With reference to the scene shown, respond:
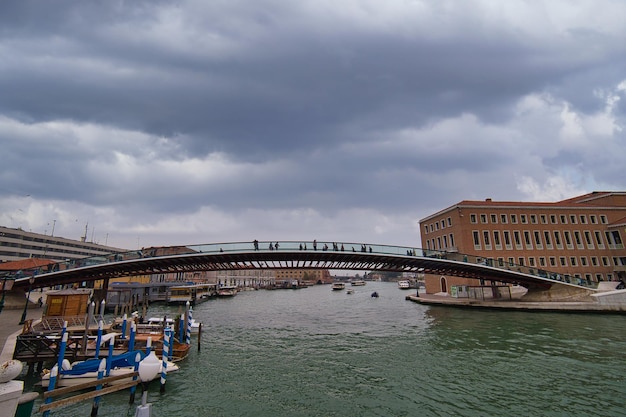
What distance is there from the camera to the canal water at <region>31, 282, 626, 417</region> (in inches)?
419

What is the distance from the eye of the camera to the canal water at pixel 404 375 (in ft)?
34.9

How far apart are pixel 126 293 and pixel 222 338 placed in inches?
1291

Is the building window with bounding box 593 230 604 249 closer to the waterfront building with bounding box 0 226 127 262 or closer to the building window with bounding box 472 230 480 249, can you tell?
the building window with bounding box 472 230 480 249

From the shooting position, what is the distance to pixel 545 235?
48.4 meters

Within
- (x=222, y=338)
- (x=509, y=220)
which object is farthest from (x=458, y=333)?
(x=509, y=220)

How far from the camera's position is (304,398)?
11656 mm

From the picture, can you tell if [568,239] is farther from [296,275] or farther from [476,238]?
[296,275]

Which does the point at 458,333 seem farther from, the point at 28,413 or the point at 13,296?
the point at 13,296

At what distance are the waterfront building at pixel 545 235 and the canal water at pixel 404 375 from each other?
23.4 meters

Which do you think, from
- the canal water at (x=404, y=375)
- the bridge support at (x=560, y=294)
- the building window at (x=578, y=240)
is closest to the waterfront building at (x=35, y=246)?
the canal water at (x=404, y=375)

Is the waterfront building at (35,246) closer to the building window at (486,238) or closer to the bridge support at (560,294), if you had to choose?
the building window at (486,238)

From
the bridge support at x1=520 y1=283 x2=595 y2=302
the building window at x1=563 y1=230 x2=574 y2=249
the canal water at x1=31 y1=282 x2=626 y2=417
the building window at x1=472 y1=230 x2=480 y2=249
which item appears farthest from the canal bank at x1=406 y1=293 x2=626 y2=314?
the building window at x1=563 y1=230 x2=574 y2=249

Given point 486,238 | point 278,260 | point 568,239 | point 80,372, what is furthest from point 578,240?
point 80,372

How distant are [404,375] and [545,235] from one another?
155ft
